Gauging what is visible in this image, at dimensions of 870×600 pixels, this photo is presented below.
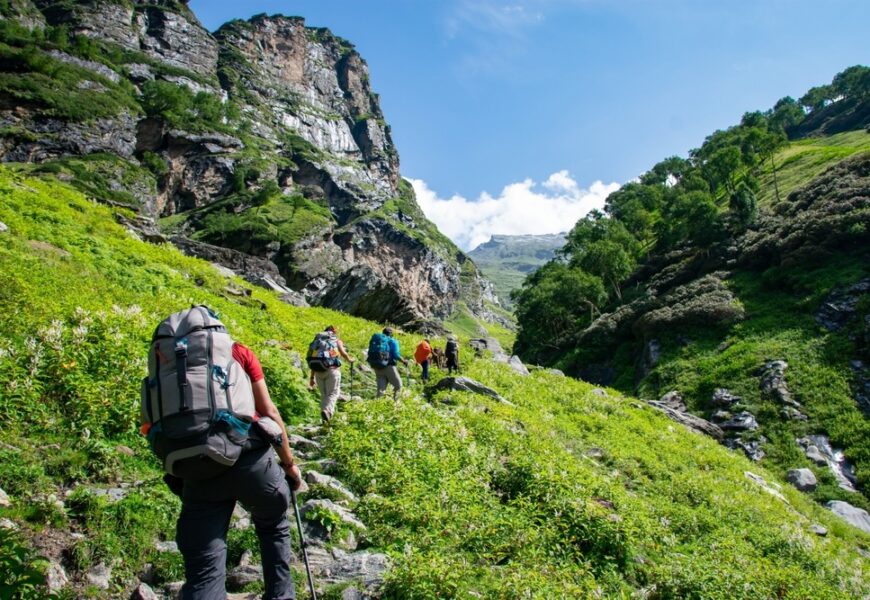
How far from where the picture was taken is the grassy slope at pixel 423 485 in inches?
246

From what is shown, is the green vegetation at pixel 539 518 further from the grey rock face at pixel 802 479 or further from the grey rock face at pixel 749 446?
the grey rock face at pixel 749 446

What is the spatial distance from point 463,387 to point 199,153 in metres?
126

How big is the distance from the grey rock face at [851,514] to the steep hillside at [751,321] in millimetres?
1314

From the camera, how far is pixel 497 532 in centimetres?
754

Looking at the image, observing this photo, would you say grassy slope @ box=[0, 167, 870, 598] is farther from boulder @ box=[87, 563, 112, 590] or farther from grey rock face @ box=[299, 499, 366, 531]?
grey rock face @ box=[299, 499, 366, 531]

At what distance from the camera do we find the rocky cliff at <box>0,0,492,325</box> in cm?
6250

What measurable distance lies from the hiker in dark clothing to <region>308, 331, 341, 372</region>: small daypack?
667 centimetres

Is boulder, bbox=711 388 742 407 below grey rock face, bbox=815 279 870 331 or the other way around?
below

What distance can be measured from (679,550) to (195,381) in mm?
10083

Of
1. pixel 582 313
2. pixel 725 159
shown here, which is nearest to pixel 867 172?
pixel 582 313

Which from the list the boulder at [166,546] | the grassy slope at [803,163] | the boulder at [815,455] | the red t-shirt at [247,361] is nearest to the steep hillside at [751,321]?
the boulder at [815,455]

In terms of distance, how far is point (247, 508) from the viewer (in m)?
4.83

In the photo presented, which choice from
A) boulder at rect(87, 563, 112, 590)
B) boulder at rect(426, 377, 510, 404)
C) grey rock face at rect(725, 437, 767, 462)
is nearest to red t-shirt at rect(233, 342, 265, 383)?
boulder at rect(87, 563, 112, 590)

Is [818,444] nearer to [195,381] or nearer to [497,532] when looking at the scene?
[497,532]
